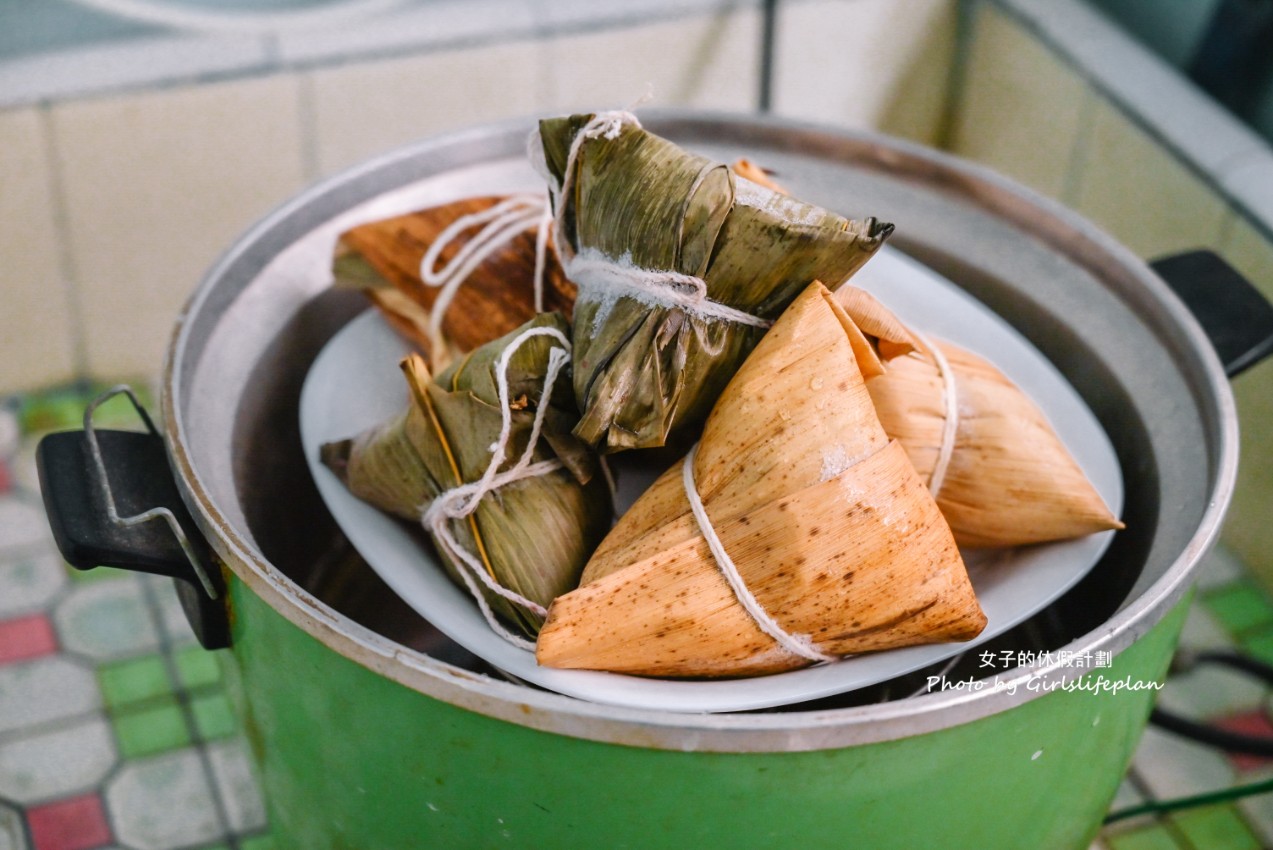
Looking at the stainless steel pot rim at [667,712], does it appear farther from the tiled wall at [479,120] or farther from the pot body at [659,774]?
the tiled wall at [479,120]

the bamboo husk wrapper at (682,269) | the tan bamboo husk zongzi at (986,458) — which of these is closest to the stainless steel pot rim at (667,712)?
the tan bamboo husk zongzi at (986,458)

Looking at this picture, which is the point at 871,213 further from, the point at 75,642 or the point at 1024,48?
the point at 75,642

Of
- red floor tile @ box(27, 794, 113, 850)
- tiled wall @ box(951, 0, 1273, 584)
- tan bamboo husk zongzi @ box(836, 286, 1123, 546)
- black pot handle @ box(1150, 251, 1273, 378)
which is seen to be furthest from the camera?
tiled wall @ box(951, 0, 1273, 584)

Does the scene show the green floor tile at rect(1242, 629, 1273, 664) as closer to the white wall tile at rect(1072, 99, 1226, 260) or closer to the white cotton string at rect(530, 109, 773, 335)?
the white wall tile at rect(1072, 99, 1226, 260)

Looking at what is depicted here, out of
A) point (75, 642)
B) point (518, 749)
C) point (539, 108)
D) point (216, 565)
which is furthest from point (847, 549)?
point (539, 108)

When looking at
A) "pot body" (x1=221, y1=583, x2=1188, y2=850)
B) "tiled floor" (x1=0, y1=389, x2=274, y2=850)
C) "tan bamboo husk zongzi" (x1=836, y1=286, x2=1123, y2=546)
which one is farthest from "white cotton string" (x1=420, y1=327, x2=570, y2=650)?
"tiled floor" (x1=0, y1=389, x2=274, y2=850)

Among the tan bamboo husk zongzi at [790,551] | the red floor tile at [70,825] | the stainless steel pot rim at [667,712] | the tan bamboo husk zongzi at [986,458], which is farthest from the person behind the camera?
the red floor tile at [70,825]
